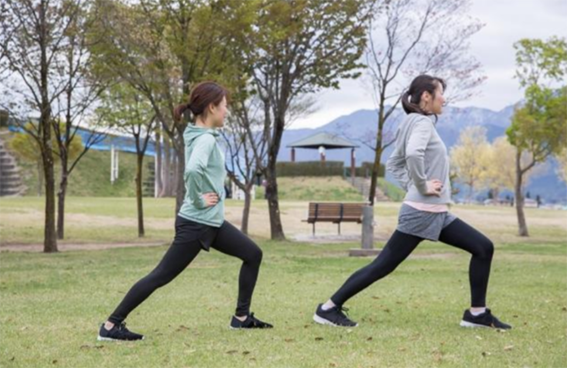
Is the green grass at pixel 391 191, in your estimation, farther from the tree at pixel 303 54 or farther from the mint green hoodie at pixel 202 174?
the mint green hoodie at pixel 202 174

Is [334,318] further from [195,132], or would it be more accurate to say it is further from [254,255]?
[195,132]

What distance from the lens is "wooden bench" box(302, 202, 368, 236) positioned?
25.1 m

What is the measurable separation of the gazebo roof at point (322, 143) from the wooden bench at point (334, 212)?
948 inches

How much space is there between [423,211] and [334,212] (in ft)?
64.1

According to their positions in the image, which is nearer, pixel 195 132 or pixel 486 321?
pixel 195 132

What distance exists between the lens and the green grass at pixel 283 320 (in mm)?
4844

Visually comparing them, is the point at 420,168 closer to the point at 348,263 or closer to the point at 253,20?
the point at 348,263

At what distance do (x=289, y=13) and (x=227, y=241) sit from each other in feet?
49.9

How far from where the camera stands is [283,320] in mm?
6570

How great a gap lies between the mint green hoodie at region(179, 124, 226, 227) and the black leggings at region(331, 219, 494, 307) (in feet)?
3.88

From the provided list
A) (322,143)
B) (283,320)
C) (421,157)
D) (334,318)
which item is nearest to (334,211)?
(283,320)

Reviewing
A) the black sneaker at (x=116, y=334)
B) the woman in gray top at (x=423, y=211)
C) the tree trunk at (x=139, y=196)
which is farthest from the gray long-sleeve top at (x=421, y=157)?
the tree trunk at (x=139, y=196)

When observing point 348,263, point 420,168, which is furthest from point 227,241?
point 348,263

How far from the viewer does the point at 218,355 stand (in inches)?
193
